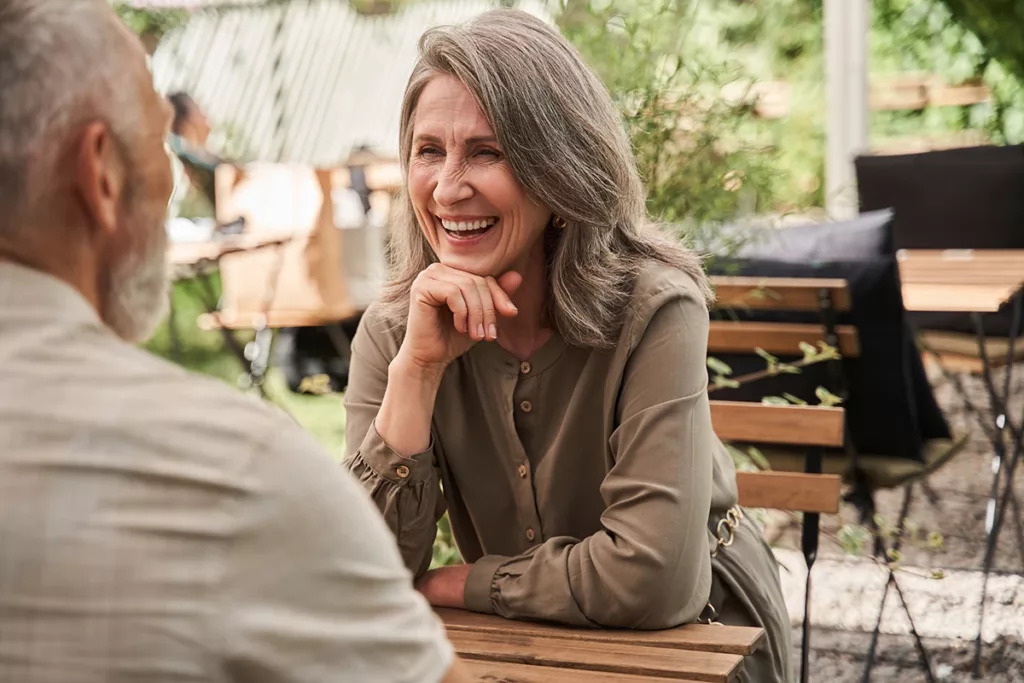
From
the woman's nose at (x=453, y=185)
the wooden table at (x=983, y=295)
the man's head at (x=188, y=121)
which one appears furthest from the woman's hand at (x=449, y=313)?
the man's head at (x=188, y=121)

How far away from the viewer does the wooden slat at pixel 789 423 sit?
8.63 ft

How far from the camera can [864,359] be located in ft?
12.1

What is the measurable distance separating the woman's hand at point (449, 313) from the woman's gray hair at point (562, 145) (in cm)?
11

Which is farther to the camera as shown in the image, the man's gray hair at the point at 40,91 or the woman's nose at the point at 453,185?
the woman's nose at the point at 453,185

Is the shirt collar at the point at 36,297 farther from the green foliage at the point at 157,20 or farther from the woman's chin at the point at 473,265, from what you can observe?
the green foliage at the point at 157,20

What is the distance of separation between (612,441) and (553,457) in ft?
0.36

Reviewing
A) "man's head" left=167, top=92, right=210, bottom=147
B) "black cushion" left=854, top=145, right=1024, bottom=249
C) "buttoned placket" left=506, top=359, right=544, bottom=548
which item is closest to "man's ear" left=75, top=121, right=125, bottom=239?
"buttoned placket" left=506, top=359, right=544, bottom=548

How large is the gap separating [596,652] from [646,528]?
23 cm

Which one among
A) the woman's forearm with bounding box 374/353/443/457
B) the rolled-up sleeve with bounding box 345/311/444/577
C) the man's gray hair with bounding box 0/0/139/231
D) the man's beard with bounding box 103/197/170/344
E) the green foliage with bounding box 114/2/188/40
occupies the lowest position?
the rolled-up sleeve with bounding box 345/311/444/577

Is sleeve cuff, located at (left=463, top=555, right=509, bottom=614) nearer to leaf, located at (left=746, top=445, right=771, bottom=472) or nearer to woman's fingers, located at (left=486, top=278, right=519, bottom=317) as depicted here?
woman's fingers, located at (left=486, top=278, right=519, bottom=317)

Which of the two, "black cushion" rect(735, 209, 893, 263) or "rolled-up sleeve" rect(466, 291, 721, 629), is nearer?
"rolled-up sleeve" rect(466, 291, 721, 629)

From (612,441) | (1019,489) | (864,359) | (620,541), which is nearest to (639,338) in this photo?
(612,441)

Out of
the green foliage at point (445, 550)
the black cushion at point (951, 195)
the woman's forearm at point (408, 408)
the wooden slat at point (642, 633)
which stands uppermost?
the woman's forearm at point (408, 408)

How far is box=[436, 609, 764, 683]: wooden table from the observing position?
1521 mm
